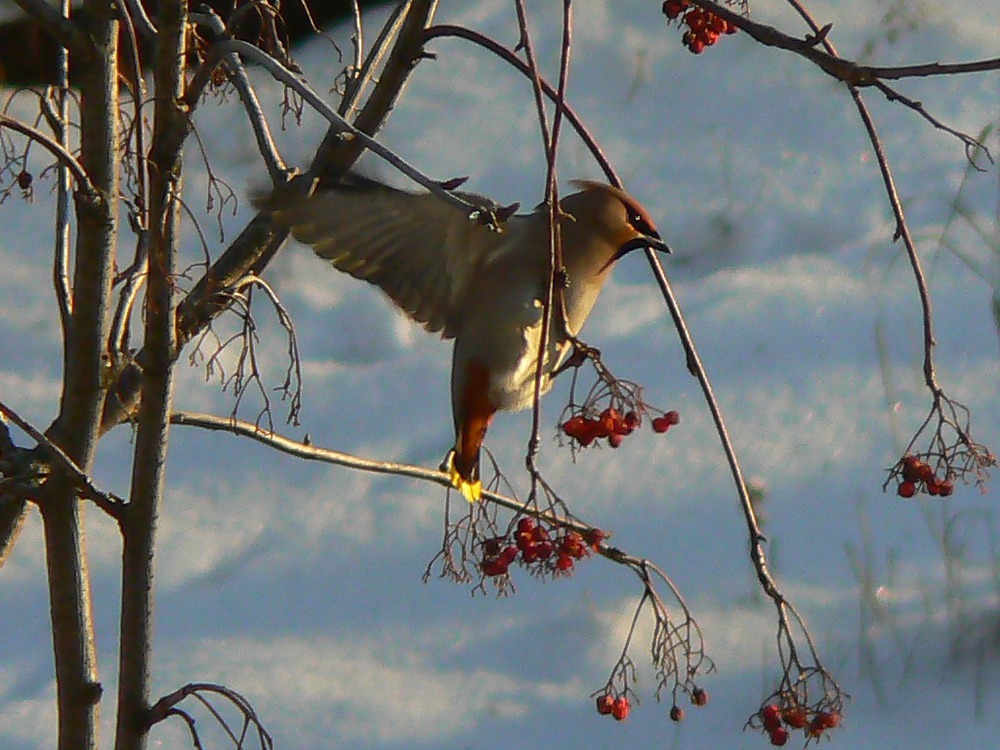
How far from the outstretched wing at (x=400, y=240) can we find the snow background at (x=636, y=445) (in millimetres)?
1353

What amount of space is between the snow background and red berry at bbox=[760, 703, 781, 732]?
1.42 metres

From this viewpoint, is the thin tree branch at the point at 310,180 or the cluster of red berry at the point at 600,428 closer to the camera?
the cluster of red berry at the point at 600,428

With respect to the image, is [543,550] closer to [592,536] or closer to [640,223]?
[592,536]

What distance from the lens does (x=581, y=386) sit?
3.80m

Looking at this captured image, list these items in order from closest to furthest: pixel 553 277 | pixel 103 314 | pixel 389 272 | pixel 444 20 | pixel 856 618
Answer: pixel 553 277 → pixel 103 314 → pixel 389 272 → pixel 856 618 → pixel 444 20

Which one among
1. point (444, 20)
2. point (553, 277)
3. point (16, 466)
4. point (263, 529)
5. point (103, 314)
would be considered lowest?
point (553, 277)

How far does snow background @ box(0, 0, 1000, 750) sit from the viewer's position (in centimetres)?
319

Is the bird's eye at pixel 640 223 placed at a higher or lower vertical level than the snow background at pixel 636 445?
lower

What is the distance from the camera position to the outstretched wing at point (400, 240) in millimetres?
1764

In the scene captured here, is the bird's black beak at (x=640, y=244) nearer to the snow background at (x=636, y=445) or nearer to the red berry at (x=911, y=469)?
the red berry at (x=911, y=469)

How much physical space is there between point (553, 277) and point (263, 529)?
2.51m

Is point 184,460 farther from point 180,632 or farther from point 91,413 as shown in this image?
point 91,413

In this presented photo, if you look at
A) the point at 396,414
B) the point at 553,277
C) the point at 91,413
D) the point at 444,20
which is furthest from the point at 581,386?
the point at 553,277

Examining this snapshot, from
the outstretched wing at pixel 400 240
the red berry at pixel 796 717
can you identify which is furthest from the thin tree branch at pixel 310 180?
the red berry at pixel 796 717
